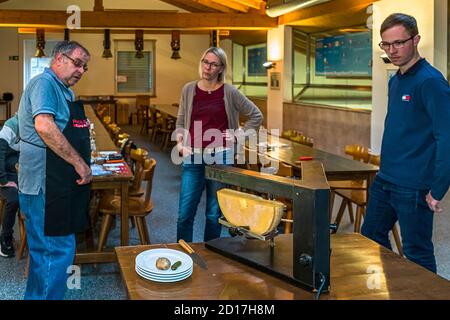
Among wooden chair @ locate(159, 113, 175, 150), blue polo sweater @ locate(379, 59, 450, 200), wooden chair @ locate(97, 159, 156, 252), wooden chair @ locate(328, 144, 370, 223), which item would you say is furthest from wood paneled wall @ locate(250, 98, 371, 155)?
blue polo sweater @ locate(379, 59, 450, 200)

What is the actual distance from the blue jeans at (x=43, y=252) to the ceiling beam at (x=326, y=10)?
6.67 meters

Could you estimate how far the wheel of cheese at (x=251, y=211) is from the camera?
1.74 m

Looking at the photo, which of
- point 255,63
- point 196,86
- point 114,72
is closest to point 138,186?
point 196,86

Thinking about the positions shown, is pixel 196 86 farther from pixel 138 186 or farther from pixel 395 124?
pixel 395 124

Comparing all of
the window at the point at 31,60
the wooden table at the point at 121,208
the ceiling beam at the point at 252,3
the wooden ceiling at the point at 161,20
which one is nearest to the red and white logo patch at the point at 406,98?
the wooden table at the point at 121,208

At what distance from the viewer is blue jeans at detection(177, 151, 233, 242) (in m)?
3.63

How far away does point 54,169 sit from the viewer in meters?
2.71

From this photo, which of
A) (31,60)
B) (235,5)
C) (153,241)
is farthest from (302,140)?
(31,60)

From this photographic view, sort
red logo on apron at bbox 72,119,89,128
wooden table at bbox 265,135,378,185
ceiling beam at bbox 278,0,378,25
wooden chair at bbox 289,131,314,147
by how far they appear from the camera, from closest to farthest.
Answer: red logo on apron at bbox 72,119,89,128, wooden table at bbox 265,135,378,185, wooden chair at bbox 289,131,314,147, ceiling beam at bbox 278,0,378,25

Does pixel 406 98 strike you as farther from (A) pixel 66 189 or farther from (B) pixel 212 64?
(A) pixel 66 189

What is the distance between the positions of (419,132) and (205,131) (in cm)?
152

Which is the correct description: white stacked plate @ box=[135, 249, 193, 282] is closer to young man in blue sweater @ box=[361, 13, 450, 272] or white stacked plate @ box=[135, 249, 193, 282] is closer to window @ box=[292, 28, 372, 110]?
young man in blue sweater @ box=[361, 13, 450, 272]

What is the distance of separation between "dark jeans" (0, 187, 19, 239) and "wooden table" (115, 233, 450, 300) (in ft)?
8.74

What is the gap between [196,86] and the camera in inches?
145
